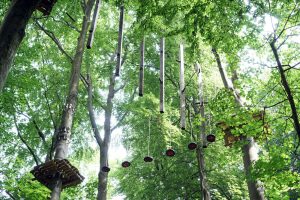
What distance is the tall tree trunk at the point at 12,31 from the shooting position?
3172 mm

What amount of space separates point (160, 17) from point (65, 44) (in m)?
10.5

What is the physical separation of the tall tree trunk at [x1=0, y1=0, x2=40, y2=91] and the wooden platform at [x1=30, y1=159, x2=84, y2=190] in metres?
3.95

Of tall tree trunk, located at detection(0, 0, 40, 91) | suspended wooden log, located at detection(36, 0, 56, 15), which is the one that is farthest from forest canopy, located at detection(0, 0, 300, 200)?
tall tree trunk, located at detection(0, 0, 40, 91)

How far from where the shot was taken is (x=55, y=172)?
707 cm

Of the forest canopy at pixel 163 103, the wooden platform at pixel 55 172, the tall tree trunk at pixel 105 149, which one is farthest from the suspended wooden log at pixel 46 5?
the tall tree trunk at pixel 105 149

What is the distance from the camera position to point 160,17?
5867 millimetres

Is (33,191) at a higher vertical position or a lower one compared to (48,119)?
lower

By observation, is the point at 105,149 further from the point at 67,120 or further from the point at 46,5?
the point at 46,5

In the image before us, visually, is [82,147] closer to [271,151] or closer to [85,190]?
[85,190]

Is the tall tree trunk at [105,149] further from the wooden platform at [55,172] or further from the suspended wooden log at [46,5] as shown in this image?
the suspended wooden log at [46,5]

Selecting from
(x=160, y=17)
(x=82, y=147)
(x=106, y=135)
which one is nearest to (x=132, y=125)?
(x=106, y=135)

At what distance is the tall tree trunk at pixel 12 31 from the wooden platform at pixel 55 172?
13.0 feet

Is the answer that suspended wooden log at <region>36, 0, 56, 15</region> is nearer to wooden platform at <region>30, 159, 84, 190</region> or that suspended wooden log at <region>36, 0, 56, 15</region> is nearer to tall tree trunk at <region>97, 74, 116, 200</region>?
wooden platform at <region>30, 159, 84, 190</region>

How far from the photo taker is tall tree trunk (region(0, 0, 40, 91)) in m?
3.17
